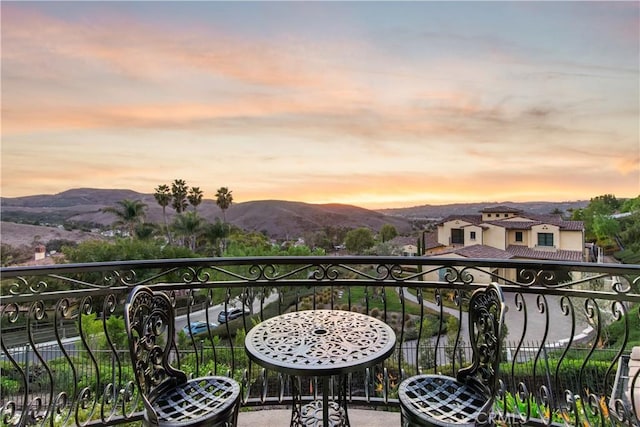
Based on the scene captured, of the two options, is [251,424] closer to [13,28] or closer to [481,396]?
[481,396]

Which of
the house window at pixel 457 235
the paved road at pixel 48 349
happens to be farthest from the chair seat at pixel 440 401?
the house window at pixel 457 235

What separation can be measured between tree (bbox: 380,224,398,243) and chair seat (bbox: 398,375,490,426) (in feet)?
62.6

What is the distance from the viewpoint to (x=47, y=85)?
5.29 meters

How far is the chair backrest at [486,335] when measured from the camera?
58.6 inches

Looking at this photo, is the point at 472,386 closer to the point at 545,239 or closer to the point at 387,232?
the point at 545,239

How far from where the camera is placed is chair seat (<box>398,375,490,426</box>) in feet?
4.91

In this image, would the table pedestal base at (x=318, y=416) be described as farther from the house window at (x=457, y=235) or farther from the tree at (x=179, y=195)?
the tree at (x=179, y=195)

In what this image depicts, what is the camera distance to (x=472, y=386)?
68.1 inches

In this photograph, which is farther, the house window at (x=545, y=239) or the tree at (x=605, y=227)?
the house window at (x=545, y=239)

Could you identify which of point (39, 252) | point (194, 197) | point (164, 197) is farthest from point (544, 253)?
point (164, 197)

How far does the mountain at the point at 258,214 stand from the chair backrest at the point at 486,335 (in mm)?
11479

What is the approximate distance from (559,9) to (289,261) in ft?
19.8

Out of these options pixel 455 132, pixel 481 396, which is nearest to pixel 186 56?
pixel 481 396

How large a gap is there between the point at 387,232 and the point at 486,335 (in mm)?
20704
